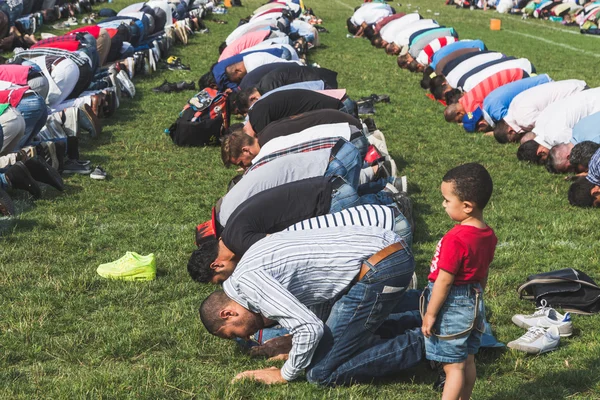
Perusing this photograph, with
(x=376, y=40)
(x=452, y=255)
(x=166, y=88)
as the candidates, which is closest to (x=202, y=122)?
(x=166, y=88)

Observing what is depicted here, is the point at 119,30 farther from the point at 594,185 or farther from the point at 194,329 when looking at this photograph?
the point at 194,329

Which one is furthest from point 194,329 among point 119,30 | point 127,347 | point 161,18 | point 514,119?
point 161,18

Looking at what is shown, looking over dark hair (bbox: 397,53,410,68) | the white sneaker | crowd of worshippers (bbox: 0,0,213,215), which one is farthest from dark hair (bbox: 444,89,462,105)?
the white sneaker

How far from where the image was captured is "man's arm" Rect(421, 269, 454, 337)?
151 inches

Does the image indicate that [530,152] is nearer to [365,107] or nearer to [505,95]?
[505,95]

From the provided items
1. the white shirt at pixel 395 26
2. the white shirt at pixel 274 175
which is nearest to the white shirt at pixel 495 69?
the white shirt at pixel 274 175

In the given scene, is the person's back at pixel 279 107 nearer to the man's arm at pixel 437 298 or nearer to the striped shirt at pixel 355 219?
the striped shirt at pixel 355 219

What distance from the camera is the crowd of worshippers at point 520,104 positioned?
338 inches

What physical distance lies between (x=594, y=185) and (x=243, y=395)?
4.83 m

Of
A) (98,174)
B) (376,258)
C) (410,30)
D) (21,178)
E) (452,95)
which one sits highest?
(376,258)

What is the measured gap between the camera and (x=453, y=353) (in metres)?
3.97

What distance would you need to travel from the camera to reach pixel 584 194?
25.7 feet

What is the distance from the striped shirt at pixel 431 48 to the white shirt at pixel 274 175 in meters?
10.2

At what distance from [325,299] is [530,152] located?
5.90m
